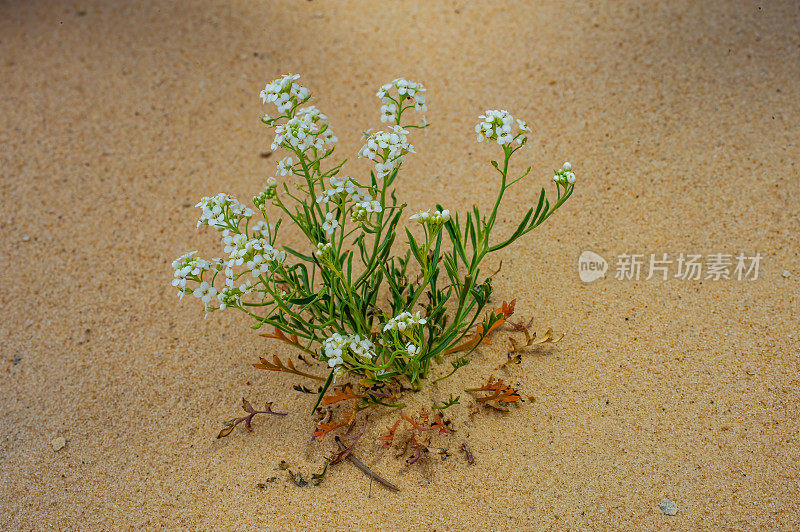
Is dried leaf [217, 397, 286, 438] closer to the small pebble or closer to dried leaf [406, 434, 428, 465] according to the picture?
dried leaf [406, 434, 428, 465]

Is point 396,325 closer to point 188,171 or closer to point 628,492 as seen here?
point 628,492

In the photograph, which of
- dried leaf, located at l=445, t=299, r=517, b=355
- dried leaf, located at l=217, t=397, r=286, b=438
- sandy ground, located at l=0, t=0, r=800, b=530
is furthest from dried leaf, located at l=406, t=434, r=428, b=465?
dried leaf, located at l=217, t=397, r=286, b=438

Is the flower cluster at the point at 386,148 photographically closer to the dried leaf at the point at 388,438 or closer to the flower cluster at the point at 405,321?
the flower cluster at the point at 405,321

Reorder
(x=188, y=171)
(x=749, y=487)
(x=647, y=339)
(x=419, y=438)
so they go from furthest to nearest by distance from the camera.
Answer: (x=188, y=171) → (x=647, y=339) → (x=419, y=438) → (x=749, y=487)

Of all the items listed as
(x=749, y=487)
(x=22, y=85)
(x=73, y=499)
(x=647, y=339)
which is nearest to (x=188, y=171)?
(x=22, y=85)

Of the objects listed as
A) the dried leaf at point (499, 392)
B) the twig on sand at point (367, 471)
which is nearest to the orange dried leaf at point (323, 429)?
the twig on sand at point (367, 471)
